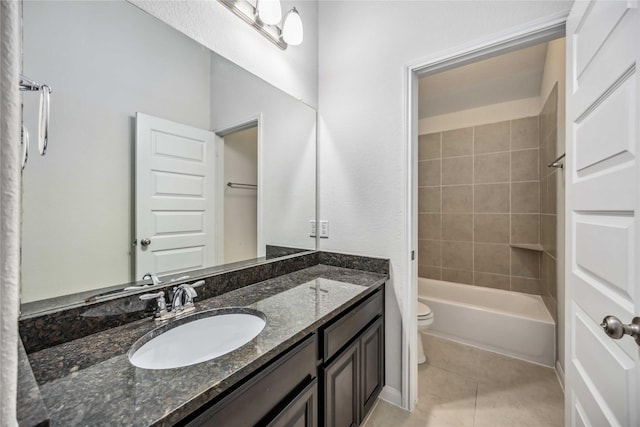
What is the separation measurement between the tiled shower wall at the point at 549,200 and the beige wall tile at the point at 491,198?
286mm

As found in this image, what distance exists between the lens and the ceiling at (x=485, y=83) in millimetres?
2340

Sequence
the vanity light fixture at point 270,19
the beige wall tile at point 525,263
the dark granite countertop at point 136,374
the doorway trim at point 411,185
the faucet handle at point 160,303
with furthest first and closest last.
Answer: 1. the beige wall tile at point 525,263
2. the doorway trim at point 411,185
3. the vanity light fixture at point 270,19
4. the faucet handle at point 160,303
5. the dark granite countertop at point 136,374

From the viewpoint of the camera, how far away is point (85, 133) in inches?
35.3

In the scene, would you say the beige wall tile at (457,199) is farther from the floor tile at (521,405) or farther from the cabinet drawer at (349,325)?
the cabinet drawer at (349,325)

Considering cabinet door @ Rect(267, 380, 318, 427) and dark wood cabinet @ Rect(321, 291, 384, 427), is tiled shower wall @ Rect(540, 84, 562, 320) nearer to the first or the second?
dark wood cabinet @ Rect(321, 291, 384, 427)

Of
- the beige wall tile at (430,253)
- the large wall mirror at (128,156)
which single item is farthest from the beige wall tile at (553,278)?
the large wall mirror at (128,156)

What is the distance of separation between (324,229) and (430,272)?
1861mm

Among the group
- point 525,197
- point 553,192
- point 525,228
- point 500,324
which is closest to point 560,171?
point 553,192

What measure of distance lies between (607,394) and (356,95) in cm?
170

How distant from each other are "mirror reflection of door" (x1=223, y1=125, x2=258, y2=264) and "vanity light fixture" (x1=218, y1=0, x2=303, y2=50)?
0.51 metres

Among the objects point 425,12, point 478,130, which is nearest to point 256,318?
point 425,12

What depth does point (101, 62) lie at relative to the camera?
0.93m

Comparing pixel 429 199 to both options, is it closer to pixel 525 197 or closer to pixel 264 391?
pixel 525 197

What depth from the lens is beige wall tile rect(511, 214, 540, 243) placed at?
8.39ft
